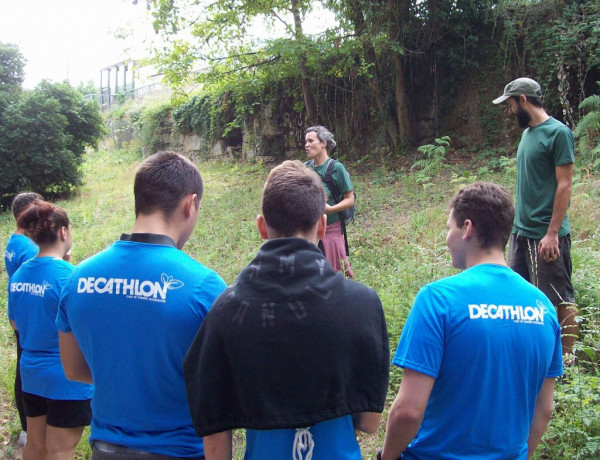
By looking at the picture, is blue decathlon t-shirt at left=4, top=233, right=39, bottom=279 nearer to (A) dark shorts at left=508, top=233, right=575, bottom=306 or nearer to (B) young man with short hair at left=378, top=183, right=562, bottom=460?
(B) young man with short hair at left=378, top=183, right=562, bottom=460

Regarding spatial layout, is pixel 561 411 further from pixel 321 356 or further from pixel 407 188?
pixel 407 188

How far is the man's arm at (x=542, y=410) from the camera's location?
2.08 meters

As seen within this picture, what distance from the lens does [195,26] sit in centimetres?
1336

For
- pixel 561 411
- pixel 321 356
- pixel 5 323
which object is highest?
pixel 321 356

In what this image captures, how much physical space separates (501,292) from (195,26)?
13.2 meters

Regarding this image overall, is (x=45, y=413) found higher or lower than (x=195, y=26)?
lower

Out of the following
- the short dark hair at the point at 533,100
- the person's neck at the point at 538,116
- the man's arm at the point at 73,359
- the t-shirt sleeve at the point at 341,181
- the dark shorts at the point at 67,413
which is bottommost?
the dark shorts at the point at 67,413

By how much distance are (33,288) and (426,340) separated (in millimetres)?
2417

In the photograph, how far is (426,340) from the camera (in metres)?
1.85

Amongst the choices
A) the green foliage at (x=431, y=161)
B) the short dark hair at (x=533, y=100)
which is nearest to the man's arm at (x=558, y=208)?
the short dark hair at (x=533, y=100)

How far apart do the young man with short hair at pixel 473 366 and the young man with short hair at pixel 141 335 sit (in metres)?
0.78

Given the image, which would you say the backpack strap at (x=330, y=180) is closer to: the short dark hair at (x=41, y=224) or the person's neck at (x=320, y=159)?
the person's neck at (x=320, y=159)

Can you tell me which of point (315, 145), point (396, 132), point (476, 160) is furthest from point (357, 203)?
point (315, 145)

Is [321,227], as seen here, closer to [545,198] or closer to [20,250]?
[545,198]
